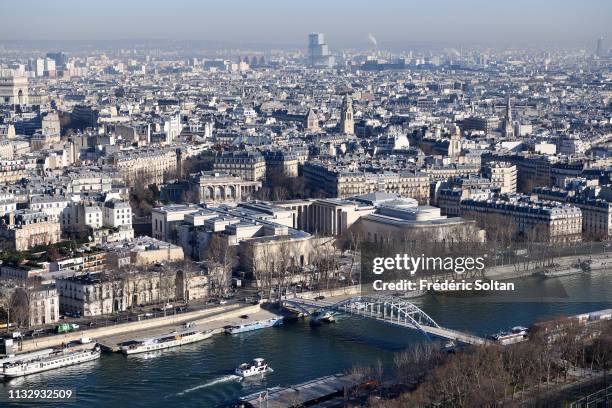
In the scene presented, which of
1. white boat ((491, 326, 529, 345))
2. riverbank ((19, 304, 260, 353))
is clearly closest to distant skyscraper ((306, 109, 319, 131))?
riverbank ((19, 304, 260, 353))

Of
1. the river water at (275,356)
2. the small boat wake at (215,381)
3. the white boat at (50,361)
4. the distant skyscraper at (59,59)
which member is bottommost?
the river water at (275,356)

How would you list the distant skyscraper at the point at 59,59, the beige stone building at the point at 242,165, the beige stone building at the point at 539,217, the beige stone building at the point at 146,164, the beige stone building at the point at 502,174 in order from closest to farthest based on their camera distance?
the beige stone building at the point at 539,217
the beige stone building at the point at 502,174
the beige stone building at the point at 242,165
the beige stone building at the point at 146,164
the distant skyscraper at the point at 59,59

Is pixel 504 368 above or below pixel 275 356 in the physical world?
above

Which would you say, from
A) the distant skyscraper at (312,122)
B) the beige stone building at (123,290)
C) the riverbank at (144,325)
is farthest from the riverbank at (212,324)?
the distant skyscraper at (312,122)

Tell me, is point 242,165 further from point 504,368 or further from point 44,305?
point 504,368

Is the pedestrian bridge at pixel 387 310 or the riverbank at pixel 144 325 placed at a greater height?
the pedestrian bridge at pixel 387 310

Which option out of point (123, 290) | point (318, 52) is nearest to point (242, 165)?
point (123, 290)

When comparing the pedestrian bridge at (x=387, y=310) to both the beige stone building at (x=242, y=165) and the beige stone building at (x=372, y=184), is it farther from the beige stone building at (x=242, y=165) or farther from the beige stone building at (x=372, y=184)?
the beige stone building at (x=242, y=165)
